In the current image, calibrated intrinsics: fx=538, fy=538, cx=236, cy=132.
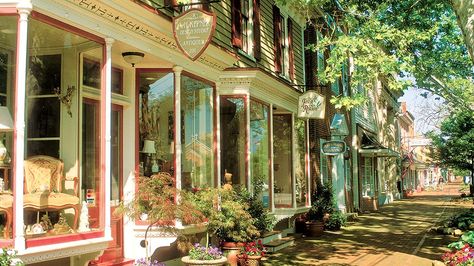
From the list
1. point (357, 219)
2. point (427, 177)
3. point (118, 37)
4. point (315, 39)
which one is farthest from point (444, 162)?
point (427, 177)

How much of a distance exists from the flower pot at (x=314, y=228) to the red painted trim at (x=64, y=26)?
1075 cm

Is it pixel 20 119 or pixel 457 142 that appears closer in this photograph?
pixel 20 119

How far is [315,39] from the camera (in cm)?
2067

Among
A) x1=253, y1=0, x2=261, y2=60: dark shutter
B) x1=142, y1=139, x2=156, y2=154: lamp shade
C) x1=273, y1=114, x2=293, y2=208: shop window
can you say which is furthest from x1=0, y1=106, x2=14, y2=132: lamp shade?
x1=273, y1=114, x2=293, y2=208: shop window

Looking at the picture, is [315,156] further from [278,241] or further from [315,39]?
[278,241]

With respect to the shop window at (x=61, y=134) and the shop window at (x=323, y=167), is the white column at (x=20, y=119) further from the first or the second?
the shop window at (x=323, y=167)

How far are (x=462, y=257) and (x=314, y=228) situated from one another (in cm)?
715

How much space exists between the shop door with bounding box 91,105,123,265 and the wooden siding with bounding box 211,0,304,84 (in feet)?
10.1

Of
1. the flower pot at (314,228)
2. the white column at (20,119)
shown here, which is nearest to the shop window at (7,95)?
the white column at (20,119)

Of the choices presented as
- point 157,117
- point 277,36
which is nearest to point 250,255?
point 157,117

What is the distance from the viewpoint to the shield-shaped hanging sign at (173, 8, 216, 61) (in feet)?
28.2

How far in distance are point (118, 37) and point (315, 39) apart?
45.0ft

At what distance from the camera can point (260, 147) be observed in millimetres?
14211

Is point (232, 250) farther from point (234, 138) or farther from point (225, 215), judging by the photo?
point (234, 138)
